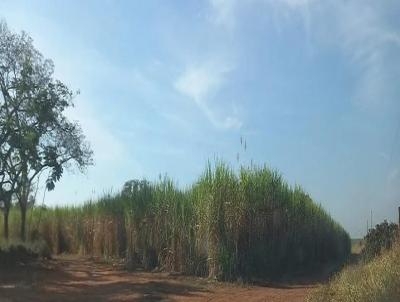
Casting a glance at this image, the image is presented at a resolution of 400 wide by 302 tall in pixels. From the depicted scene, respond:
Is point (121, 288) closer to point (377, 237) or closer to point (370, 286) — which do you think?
point (377, 237)

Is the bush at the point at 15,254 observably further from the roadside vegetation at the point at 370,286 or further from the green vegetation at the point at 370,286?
the green vegetation at the point at 370,286

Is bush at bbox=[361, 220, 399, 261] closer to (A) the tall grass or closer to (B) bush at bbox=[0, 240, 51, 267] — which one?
(A) the tall grass

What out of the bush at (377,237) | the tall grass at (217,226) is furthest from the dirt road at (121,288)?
the bush at (377,237)

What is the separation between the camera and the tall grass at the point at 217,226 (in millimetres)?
20375

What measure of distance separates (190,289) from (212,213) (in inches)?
127

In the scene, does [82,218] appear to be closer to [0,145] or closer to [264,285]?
[0,145]

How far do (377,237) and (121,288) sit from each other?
8.47 m

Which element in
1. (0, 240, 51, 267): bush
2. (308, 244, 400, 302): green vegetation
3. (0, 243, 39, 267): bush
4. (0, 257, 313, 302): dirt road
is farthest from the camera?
(0, 240, 51, 267): bush

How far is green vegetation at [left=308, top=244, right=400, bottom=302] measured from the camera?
9.88 meters

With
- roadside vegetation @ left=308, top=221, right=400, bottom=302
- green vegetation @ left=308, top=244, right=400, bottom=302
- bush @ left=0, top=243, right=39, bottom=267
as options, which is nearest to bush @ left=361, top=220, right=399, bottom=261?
roadside vegetation @ left=308, top=221, right=400, bottom=302

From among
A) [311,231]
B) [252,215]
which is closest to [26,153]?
[252,215]

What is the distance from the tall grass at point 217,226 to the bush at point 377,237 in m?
3.54

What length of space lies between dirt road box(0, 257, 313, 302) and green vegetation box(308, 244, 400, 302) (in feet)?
10.1

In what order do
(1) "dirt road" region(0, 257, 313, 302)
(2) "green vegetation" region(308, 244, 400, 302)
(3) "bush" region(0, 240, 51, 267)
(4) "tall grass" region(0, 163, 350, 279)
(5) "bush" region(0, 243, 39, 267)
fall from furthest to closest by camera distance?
(3) "bush" region(0, 240, 51, 267) → (5) "bush" region(0, 243, 39, 267) → (4) "tall grass" region(0, 163, 350, 279) → (1) "dirt road" region(0, 257, 313, 302) → (2) "green vegetation" region(308, 244, 400, 302)
